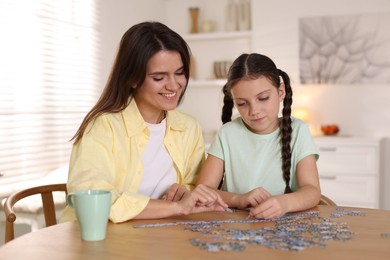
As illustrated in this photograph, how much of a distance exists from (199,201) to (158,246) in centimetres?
38

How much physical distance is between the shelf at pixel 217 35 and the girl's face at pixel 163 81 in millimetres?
3949

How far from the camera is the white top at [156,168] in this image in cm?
197

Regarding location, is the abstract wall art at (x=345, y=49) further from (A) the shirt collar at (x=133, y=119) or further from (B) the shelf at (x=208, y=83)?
(A) the shirt collar at (x=133, y=119)

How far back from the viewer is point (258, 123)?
1.96 m

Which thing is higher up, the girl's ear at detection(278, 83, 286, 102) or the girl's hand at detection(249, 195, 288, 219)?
the girl's ear at detection(278, 83, 286, 102)

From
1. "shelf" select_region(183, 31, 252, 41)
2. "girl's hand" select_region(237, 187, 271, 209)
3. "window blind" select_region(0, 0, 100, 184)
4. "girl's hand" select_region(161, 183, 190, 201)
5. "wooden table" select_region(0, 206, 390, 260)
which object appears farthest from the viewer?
"shelf" select_region(183, 31, 252, 41)

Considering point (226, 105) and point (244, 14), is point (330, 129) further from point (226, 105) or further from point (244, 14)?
point (226, 105)

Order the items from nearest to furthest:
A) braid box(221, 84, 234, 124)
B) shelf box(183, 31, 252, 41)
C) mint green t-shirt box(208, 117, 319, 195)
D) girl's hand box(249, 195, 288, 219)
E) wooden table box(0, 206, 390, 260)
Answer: wooden table box(0, 206, 390, 260)
girl's hand box(249, 195, 288, 219)
mint green t-shirt box(208, 117, 319, 195)
braid box(221, 84, 234, 124)
shelf box(183, 31, 252, 41)

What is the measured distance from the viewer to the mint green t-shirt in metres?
1.95

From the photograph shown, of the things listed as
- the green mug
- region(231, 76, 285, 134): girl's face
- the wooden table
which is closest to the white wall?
region(231, 76, 285, 134): girl's face

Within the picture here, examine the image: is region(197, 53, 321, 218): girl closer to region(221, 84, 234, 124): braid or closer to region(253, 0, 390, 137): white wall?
region(221, 84, 234, 124): braid

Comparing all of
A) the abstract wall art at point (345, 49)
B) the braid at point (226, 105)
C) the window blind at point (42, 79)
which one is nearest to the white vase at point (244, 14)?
the abstract wall art at point (345, 49)

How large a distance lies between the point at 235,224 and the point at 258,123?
1.78 ft

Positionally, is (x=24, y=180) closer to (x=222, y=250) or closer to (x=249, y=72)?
(x=249, y=72)
